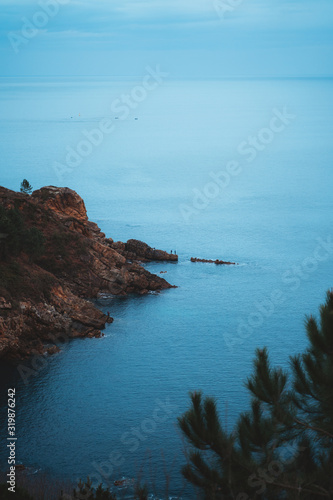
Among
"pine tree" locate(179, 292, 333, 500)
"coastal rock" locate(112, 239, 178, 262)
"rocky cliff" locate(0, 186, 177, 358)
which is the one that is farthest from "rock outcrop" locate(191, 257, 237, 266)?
"pine tree" locate(179, 292, 333, 500)

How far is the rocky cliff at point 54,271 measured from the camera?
193 feet

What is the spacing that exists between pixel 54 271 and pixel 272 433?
52512 millimetres

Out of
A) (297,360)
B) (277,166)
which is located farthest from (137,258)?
(277,166)

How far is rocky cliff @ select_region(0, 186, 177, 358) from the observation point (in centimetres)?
5888

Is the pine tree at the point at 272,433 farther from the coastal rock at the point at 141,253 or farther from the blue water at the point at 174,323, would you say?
the coastal rock at the point at 141,253

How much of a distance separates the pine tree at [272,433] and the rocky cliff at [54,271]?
36.1 meters

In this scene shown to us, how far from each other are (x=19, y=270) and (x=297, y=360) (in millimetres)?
42265

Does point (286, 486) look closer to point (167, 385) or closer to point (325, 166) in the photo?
point (167, 385)

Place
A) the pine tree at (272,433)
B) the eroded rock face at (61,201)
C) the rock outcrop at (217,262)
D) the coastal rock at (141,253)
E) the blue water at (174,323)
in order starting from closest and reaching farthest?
the pine tree at (272,433)
the blue water at (174,323)
the eroded rock face at (61,201)
the coastal rock at (141,253)
the rock outcrop at (217,262)

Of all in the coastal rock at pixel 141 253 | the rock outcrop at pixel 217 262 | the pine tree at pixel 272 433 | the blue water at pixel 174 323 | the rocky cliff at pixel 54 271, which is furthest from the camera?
the rock outcrop at pixel 217 262

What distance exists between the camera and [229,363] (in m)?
58.2

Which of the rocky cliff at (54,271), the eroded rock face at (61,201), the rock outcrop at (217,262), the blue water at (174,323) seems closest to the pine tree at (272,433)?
the blue water at (174,323)

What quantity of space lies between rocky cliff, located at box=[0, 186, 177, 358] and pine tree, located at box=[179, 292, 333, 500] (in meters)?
36.1

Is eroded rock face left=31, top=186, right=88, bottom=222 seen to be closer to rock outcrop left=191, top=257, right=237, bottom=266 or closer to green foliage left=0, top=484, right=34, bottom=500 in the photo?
rock outcrop left=191, top=257, right=237, bottom=266
